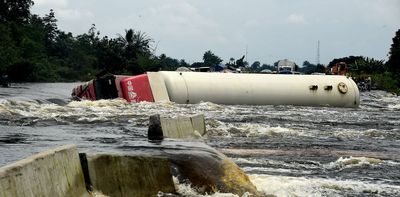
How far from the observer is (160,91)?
2625cm

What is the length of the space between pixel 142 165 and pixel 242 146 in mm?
5613

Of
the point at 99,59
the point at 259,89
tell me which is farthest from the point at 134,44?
the point at 259,89

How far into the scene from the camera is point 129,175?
23.7 ft

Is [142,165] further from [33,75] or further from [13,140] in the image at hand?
[33,75]

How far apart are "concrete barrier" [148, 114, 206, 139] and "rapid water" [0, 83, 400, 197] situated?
1.26 ft

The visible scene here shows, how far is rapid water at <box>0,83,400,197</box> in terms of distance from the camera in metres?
8.54

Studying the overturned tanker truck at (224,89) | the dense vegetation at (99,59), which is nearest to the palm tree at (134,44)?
the dense vegetation at (99,59)

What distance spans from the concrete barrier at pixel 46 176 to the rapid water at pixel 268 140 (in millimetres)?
1448

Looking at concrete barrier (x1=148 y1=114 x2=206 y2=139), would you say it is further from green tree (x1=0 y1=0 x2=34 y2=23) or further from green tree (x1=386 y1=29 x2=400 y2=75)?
green tree (x1=0 y1=0 x2=34 y2=23)

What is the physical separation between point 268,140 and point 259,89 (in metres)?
14.1

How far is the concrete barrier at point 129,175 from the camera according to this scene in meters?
6.92

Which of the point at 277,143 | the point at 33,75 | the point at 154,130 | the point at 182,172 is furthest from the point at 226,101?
the point at 33,75

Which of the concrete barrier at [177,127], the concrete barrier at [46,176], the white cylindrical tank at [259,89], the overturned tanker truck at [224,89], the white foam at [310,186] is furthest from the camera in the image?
the white cylindrical tank at [259,89]

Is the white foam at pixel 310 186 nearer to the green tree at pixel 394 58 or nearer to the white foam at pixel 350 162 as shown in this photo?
the white foam at pixel 350 162
